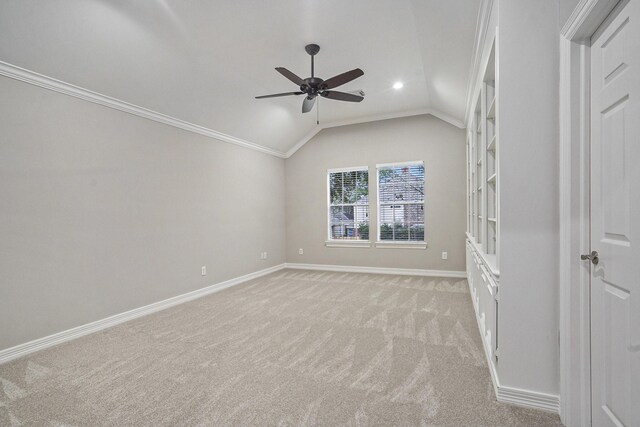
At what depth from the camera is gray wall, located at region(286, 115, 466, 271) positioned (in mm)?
5402

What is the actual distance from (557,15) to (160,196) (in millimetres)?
4257

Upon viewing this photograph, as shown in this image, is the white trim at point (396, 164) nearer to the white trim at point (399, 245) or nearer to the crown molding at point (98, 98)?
the white trim at point (399, 245)

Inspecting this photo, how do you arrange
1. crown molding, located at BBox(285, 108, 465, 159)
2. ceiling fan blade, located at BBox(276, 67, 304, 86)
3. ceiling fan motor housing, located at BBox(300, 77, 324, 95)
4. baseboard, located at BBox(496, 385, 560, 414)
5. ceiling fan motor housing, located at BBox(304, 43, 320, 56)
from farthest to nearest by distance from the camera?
crown molding, located at BBox(285, 108, 465, 159), ceiling fan motor housing, located at BBox(304, 43, 320, 56), ceiling fan motor housing, located at BBox(300, 77, 324, 95), ceiling fan blade, located at BBox(276, 67, 304, 86), baseboard, located at BBox(496, 385, 560, 414)

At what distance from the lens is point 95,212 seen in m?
3.30

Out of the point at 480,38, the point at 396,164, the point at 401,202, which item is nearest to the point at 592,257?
the point at 480,38

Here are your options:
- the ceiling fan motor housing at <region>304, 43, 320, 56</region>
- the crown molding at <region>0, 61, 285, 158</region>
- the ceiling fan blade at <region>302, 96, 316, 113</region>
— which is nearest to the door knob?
the ceiling fan blade at <region>302, 96, 316, 113</region>

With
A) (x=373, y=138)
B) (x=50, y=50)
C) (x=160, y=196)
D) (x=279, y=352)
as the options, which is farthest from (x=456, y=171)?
(x=50, y=50)

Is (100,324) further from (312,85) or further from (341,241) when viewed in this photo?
(341,241)

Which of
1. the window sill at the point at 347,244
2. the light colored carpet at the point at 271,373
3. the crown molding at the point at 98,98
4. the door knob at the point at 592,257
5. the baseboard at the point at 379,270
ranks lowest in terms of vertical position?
the light colored carpet at the point at 271,373

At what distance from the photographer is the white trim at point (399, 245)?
5.66 metres

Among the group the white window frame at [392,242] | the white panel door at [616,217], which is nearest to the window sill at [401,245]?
the white window frame at [392,242]

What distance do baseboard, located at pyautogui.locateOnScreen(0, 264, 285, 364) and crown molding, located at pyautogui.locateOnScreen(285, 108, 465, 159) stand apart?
3174 millimetres

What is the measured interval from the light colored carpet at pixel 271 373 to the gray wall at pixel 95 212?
0.43 meters

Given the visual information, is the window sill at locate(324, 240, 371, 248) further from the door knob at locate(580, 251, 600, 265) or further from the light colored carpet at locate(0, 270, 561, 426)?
the door knob at locate(580, 251, 600, 265)
